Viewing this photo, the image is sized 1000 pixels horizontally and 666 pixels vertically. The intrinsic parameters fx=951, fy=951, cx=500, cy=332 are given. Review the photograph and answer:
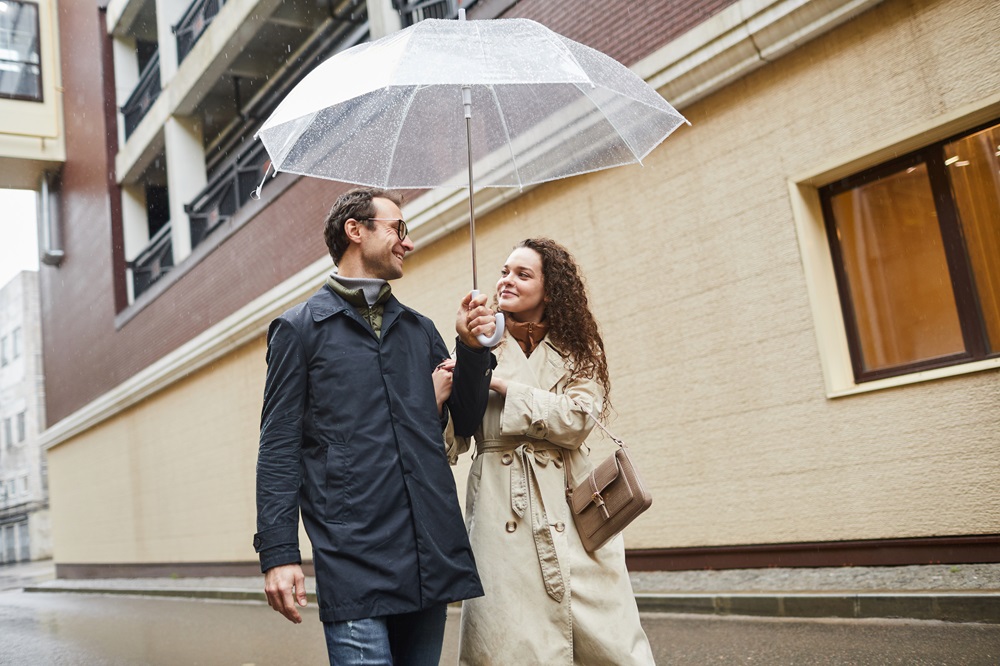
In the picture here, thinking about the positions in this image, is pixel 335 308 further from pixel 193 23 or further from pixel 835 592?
pixel 193 23

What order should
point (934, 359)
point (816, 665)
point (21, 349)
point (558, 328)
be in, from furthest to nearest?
1. point (21, 349)
2. point (934, 359)
3. point (816, 665)
4. point (558, 328)

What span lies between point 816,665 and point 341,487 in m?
3.36

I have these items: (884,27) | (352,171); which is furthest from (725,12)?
(352,171)

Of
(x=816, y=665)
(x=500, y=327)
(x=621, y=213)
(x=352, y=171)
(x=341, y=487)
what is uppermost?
(x=621, y=213)

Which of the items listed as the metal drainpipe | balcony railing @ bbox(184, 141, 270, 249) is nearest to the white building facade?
the metal drainpipe

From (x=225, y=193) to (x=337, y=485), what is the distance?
16.0 m

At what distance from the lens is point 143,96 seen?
22203 millimetres

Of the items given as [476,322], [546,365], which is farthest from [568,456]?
[476,322]

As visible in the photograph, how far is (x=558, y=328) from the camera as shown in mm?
3430

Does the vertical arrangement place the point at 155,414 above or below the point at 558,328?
above

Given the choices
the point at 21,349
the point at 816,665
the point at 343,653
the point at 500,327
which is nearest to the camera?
the point at 343,653

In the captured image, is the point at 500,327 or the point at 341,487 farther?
the point at 500,327

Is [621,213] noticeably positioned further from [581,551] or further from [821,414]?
[581,551]

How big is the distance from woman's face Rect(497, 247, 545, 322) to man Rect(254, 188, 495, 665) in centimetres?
47
